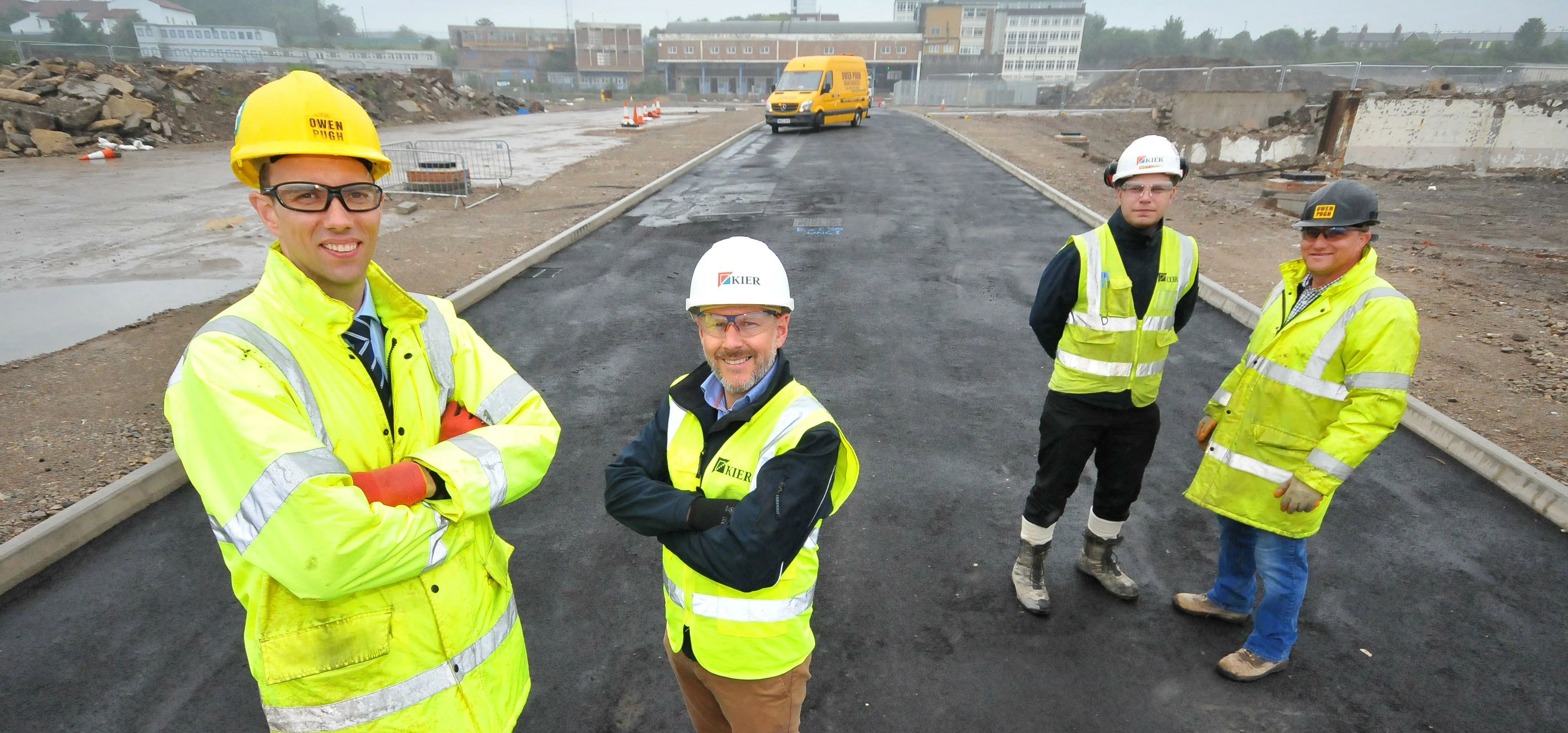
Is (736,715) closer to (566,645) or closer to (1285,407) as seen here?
(566,645)

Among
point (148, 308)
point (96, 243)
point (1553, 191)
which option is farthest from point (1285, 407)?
point (1553, 191)

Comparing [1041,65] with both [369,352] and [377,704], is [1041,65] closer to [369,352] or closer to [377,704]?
[369,352]

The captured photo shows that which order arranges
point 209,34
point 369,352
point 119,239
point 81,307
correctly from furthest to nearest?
point 209,34 < point 119,239 < point 81,307 < point 369,352

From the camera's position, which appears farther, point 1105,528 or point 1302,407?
point 1105,528

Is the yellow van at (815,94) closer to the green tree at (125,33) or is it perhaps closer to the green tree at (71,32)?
the green tree at (125,33)

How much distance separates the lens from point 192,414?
163 centimetres

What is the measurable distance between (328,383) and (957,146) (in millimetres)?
24955

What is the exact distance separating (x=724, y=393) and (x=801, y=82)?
99.6ft

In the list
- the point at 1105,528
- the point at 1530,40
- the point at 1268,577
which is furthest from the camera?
the point at 1530,40

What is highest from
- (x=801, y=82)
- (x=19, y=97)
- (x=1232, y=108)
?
(x=801, y=82)

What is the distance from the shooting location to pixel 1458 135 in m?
20.8

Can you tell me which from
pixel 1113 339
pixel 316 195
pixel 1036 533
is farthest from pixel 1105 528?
pixel 316 195

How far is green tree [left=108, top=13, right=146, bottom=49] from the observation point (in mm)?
49781

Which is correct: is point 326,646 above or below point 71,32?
below
